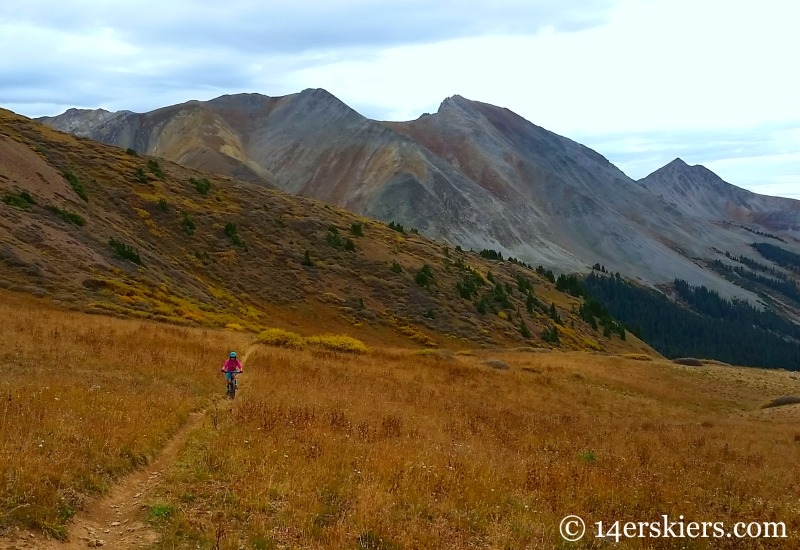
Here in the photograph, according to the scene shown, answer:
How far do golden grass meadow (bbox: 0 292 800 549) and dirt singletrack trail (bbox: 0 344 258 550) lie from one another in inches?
5.8

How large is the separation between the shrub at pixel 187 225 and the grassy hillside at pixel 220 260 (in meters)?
0.24

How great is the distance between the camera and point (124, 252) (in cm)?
4856

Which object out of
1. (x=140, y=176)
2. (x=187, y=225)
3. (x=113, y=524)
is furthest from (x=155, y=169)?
(x=113, y=524)

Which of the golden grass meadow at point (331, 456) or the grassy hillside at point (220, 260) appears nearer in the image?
the golden grass meadow at point (331, 456)

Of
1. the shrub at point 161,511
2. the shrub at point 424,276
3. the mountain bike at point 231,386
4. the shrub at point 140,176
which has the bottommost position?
the mountain bike at point 231,386

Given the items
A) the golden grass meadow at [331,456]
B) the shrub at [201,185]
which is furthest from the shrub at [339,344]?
the shrub at [201,185]

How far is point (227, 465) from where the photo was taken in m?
10.7

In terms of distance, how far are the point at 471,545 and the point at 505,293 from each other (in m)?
77.8

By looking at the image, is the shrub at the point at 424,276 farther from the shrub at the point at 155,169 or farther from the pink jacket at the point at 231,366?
the pink jacket at the point at 231,366

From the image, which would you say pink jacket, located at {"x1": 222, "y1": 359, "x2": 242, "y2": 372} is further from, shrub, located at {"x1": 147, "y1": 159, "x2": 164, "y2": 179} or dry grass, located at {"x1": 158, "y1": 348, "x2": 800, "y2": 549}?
shrub, located at {"x1": 147, "y1": 159, "x2": 164, "y2": 179}

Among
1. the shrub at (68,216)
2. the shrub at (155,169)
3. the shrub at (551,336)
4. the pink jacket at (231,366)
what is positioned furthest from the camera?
the shrub at (155,169)

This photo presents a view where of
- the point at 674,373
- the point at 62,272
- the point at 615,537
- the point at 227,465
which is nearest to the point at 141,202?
the point at 62,272

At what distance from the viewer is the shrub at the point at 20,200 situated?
151ft

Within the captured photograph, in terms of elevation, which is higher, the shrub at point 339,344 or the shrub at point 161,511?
the shrub at point 161,511
